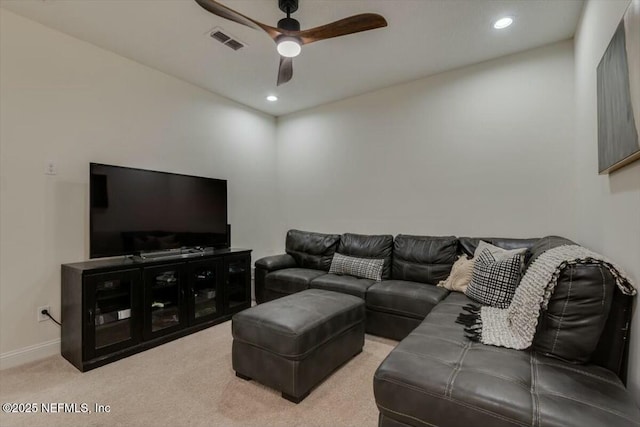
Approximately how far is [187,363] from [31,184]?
A: 6.44 feet

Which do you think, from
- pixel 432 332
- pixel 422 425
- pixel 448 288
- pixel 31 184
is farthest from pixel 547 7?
pixel 31 184

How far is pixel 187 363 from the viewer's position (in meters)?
2.44

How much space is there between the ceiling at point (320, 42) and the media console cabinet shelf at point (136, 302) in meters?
2.03

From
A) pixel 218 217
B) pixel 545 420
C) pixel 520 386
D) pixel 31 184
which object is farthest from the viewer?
pixel 218 217

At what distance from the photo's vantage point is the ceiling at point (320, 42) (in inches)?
92.0

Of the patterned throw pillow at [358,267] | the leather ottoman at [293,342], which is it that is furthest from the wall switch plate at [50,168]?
the patterned throw pillow at [358,267]

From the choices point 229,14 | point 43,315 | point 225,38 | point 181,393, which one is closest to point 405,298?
point 181,393

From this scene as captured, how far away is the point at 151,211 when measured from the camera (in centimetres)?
298

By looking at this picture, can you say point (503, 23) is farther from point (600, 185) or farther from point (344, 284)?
point (344, 284)

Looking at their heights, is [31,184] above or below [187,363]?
above

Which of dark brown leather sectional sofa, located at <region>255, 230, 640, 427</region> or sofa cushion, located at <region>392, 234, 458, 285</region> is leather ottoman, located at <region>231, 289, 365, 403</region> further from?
sofa cushion, located at <region>392, 234, 458, 285</region>

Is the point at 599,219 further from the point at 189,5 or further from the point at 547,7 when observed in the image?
the point at 189,5

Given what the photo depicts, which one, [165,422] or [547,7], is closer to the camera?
[165,422]

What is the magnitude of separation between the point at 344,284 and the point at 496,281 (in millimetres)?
1376
